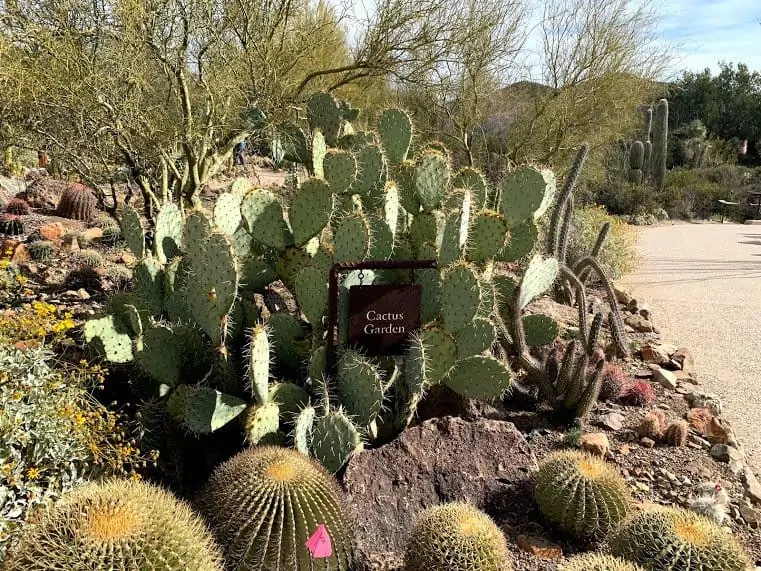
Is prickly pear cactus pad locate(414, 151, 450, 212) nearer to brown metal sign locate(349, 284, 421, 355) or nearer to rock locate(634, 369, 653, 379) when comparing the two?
brown metal sign locate(349, 284, 421, 355)

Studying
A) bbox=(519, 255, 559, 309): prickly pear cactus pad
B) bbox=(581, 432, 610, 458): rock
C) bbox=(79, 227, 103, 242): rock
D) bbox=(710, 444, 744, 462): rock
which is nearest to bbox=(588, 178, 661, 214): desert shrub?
bbox=(79, 227, 103, 242): rock

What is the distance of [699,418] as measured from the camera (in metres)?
4.48

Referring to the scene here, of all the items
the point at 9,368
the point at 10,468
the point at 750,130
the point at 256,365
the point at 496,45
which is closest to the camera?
the point at 10,468

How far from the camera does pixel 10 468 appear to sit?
237 cm

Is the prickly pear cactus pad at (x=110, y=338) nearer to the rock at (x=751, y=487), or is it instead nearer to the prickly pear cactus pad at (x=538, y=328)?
the prickly pear cactus pad at (x=538, y=328)

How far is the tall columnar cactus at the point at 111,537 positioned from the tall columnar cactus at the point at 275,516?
265mm

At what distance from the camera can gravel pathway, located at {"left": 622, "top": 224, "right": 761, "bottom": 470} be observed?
5320 millimetres

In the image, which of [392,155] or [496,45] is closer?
[392,155]

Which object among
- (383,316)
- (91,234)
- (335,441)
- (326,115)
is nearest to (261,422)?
(335,441)

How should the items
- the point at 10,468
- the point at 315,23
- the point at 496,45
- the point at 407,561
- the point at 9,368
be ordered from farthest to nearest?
the point at 496,45 → the point at 315,23 → the point at 9,368 → the point at 407,561 → the point at 10,468

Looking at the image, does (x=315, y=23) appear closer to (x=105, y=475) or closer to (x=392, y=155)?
(x=392, y=155)

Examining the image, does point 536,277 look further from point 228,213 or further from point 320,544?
point 320,544

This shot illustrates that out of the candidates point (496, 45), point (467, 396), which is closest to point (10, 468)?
point (467, 396)

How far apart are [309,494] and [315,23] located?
858 cm
